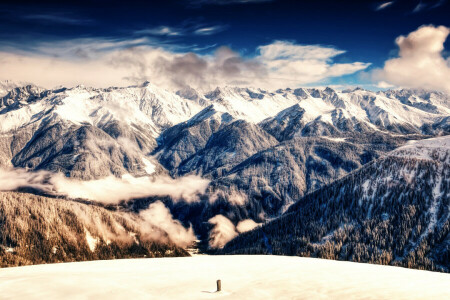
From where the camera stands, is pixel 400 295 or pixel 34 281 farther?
pixel 34 281

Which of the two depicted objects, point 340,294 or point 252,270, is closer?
point 340,294

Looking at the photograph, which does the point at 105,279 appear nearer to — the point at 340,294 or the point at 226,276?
the point at 226,276

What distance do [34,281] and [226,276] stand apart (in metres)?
14.5

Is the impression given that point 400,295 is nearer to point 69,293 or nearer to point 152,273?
point 152,273

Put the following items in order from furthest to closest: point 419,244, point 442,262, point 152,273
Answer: point 419,244, point 442,262, point 152,273

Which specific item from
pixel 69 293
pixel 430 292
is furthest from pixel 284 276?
pixel 69 293

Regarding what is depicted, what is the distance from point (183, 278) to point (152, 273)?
361cm

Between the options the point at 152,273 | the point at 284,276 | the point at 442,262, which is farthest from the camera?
the point at 442,262

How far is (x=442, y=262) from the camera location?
178 meters

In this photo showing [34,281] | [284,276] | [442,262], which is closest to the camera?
[34,281]

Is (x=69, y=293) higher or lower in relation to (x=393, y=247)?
higher

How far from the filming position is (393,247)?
198 m

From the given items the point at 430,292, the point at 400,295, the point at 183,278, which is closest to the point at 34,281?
the point at 183,278

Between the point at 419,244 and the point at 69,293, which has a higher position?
the point at 69,293
